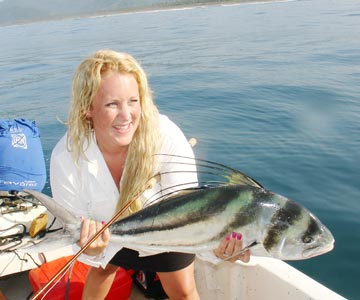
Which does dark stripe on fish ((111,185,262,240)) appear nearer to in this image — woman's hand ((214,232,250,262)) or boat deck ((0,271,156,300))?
woman's hand ((214,232,250,262))

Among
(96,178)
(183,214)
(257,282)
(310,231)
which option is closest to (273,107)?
(257,282)

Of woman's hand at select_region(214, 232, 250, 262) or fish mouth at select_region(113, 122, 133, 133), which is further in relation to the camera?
fish mouth at select_region(113, 122, 133, 133)

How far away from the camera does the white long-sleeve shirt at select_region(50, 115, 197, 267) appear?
2.85 m

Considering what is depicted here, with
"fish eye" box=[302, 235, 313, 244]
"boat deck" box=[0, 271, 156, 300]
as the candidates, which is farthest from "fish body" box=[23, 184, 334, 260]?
"boat deck" box=[0, 271, 156, 300]

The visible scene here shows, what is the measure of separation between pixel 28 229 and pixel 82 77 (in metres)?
2.18

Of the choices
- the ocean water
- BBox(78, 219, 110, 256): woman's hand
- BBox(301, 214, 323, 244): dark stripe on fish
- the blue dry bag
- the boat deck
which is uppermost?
BBox(301, 214, 323, 244): dark stripe on fish

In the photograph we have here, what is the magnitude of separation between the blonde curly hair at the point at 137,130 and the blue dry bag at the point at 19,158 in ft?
6.33

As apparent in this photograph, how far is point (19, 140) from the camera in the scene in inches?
182

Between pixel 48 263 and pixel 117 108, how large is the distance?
1.99 m

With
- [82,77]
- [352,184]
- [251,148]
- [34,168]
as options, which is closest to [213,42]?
[251,148]

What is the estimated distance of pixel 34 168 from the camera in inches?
185

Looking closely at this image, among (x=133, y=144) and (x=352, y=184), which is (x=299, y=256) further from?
(x=352, y=184)

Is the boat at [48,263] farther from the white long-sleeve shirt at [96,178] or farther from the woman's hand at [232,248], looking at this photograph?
the white long-sleeve shirt at [96,178]

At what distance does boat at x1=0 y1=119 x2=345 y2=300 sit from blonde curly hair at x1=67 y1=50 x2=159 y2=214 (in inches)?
45.6
